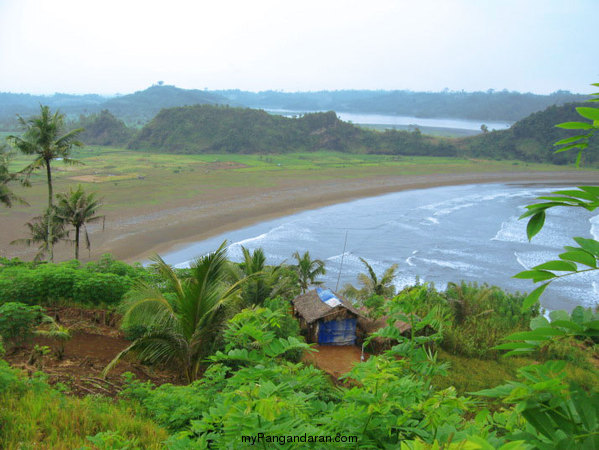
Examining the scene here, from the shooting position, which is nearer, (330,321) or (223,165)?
(330,321)

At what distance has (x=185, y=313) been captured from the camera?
6.58m

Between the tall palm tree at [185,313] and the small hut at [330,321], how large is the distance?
664 cm

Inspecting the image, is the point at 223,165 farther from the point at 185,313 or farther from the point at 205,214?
the point at 185,313

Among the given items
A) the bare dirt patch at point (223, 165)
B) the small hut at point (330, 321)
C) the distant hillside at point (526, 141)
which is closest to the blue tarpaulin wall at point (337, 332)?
the small hut at point (330, 321)

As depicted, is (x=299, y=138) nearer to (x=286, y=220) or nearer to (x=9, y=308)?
(x=286, y=220)

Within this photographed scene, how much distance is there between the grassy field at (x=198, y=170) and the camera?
134 ft

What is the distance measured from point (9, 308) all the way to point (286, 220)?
27.5 metres

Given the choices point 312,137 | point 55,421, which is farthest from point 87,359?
point 312,137

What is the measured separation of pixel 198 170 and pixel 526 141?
203ft

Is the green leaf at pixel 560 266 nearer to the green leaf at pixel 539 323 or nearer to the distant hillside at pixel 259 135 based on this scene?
the green leaf at pixel 539 323

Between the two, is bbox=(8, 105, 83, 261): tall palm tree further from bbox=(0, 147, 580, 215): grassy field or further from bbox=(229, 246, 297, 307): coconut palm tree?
bbox=(0, 147, 580, 215): grassy field

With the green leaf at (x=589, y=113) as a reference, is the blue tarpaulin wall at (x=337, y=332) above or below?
below

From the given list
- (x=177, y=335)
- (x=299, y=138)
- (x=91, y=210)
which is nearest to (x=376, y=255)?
(x=91, y=210)

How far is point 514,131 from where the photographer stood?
85.8m
